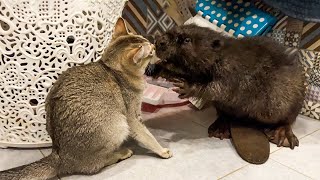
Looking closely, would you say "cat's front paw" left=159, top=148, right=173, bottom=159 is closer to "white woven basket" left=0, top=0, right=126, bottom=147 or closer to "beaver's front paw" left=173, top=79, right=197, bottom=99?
"beaver's front paw" left=173, top=79, right=197, bottom=99

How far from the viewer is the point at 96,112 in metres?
1.18

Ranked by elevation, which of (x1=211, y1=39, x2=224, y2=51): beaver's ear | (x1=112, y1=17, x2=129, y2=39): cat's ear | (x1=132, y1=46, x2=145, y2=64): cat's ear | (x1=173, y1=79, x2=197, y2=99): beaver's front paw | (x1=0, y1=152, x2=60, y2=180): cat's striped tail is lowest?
(x1=173, y1=79, x2=197, y2=99): beaver's front paw

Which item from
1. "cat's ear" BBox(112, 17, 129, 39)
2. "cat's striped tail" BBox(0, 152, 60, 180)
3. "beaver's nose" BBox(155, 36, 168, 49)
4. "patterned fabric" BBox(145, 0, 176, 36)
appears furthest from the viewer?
"patterned fabric" BBox(145, 0, 176, 36)

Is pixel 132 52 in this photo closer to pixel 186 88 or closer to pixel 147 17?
pixel 186 88

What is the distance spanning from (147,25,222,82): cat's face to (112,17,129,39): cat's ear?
181 mm

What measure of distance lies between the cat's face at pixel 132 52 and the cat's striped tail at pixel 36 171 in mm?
419

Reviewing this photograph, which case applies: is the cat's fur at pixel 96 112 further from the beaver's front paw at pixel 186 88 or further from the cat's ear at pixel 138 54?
the beaver's front paw at pixel 186 88

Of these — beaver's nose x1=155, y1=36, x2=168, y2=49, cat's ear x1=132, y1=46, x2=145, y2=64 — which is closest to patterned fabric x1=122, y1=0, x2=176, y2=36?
beaver's nose x1=155, y1=36, x2=168, y2=49

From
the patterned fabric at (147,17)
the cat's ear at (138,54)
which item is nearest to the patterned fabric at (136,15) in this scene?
the patterned fabric at (147,17)

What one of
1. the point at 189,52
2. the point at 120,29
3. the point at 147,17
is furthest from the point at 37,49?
the point at 147,17

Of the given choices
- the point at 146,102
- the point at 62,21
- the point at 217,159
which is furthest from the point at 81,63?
the point at 217,159

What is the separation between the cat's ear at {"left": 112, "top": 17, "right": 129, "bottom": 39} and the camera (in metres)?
1.35

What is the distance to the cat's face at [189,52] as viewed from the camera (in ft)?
4.66

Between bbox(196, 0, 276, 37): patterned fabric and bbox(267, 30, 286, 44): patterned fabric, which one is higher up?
bbox(196, 0, 276, 37): patterned fabric
